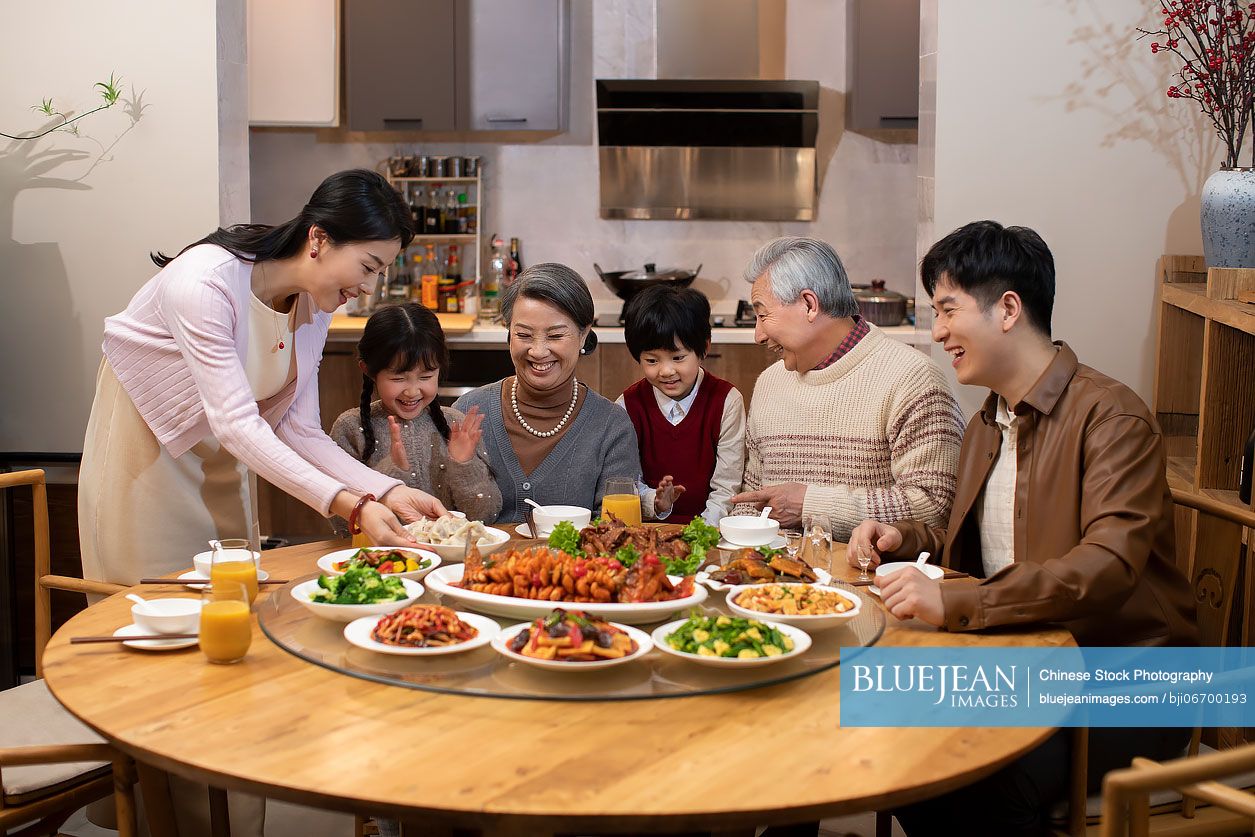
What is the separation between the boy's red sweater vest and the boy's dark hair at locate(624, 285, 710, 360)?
158 millimetres

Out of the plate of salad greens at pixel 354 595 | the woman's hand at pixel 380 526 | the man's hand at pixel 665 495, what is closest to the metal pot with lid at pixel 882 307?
the man's hand at pixel 665 495

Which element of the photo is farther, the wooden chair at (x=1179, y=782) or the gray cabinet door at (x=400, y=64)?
the gray cabinet door at (x=400, y=64)

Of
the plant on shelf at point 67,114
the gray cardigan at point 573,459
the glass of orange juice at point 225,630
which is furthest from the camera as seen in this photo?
the plant on shelf at point 67,114

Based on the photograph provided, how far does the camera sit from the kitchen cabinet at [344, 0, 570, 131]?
5246 millimetres

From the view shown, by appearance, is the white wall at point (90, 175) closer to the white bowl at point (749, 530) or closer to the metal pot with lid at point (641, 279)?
the metal pot with lid at point (641, 279)

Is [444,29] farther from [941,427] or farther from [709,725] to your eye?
[709,725]

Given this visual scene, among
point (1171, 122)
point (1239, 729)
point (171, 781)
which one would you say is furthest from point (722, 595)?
point (1171, 122)

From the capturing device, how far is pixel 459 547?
7.30 ft

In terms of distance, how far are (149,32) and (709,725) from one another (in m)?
3.17

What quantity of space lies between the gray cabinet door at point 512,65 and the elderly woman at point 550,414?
2588mm

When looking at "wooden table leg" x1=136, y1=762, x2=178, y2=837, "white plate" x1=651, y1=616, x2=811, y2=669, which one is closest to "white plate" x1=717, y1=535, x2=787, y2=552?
"white plate" x1=651, y1=616, x2=811, y2=669

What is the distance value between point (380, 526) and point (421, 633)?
1.88 ft

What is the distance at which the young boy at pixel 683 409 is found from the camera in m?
3.03

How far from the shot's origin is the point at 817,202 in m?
5.70
